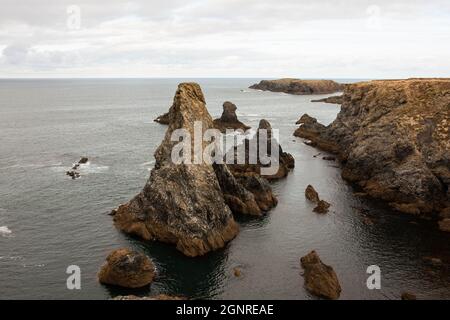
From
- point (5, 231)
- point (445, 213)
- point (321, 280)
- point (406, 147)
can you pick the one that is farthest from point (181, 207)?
point (406, 147)

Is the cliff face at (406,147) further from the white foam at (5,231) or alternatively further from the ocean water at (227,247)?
the white foam at (5,231)

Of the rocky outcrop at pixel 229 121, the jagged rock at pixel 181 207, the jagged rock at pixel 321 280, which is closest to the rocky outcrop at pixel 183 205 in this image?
the jagged rock at pixel 181 207

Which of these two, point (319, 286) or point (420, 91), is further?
point (420, 91)

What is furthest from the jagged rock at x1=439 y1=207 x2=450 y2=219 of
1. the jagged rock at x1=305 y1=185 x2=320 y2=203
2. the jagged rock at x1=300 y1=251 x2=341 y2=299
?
the jagged rock at x1=300 y1=251 x2=341 y2=299

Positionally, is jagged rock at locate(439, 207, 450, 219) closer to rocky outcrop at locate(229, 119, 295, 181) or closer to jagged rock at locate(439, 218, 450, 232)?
jagged rock at locate(439, 218, 450, 232)

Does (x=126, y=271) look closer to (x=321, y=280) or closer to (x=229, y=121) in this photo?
(x=321, y=280)

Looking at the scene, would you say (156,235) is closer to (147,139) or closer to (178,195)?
(178,195)
